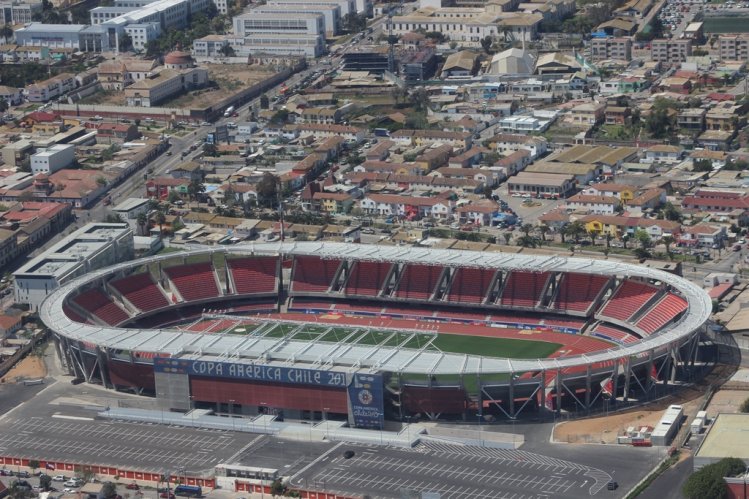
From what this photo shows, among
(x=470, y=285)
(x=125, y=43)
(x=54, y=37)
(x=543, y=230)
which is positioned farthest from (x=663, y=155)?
(x=54, y=37)

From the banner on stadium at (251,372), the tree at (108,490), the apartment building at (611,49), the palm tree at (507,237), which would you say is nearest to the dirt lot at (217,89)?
the apartment building at (611,49)

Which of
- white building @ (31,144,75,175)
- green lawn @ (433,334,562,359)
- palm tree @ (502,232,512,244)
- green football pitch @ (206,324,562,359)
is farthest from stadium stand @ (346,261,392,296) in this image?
white building @ (31,144,75,175)

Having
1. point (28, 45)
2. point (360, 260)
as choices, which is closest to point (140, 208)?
point (360, 260)

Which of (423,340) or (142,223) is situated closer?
(423,340)

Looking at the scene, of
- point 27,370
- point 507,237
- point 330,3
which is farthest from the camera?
point 330,3

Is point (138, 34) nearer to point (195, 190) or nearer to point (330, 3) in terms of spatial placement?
point (330, 3)

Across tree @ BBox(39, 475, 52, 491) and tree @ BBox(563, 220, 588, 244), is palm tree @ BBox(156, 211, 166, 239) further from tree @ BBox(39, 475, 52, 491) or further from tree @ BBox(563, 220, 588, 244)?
tree @ BBox(39, 475, 52, 491)

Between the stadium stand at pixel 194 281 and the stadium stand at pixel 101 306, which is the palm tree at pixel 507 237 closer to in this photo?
the stadium stand at pixel 194 281
